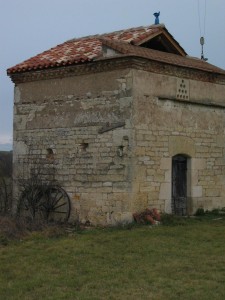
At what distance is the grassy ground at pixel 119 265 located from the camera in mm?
7500

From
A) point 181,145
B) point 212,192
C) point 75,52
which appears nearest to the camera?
point 181,145

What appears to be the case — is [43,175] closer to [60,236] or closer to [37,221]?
[37,221]

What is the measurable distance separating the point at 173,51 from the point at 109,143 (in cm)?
398

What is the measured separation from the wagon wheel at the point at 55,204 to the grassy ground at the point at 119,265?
197 centimetres

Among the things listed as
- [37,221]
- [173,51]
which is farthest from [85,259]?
[173,51]

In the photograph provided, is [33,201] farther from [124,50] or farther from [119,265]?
[119,265]

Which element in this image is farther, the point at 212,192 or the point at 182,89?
the point at 212,192

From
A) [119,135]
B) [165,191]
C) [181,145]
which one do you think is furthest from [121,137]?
[181,145]

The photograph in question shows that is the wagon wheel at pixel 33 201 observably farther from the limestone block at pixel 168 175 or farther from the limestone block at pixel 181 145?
the limestone block at pixel 181 145

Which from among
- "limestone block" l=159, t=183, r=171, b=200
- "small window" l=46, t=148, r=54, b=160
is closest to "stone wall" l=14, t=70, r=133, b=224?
"small window" l=46, t=148, r=54, b=160

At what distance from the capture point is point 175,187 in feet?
47.1

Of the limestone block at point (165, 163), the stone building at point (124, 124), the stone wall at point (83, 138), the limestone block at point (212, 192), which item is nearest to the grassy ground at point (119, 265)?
the stone wall at point (83, 138)

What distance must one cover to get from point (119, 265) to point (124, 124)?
4.76m

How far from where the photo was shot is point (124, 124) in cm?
1295
